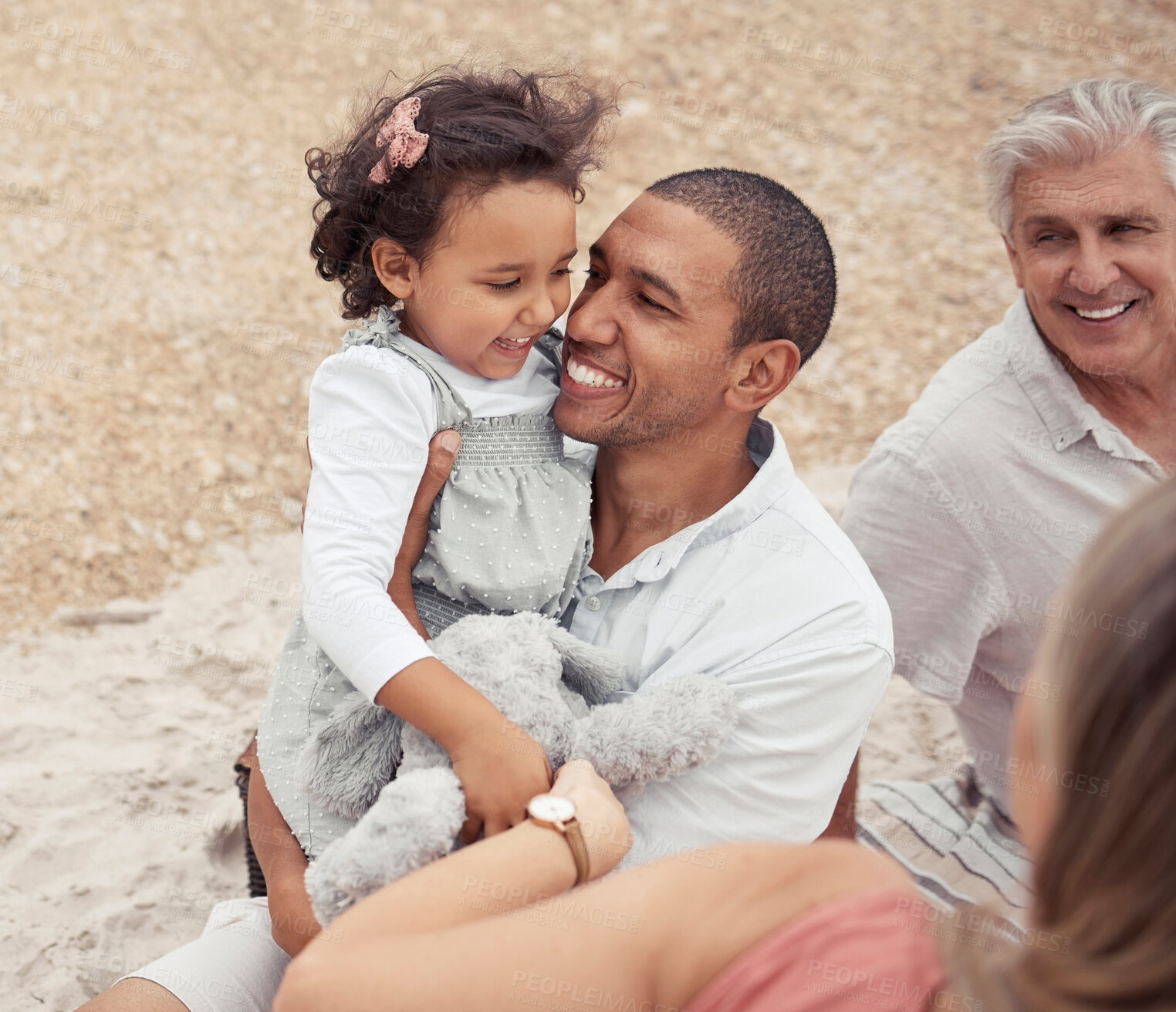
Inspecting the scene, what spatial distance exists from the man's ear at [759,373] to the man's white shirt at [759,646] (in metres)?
0.16

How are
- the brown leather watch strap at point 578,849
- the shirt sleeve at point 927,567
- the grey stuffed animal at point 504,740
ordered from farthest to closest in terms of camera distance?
1. the shirt sleeve at point 927,567
2. the grey stuffed animal at point 504,740
3. the brown leather watch strap at point 578,849

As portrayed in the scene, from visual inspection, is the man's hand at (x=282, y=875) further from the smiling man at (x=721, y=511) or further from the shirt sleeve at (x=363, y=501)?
the smiling man at (x=721, y=511)

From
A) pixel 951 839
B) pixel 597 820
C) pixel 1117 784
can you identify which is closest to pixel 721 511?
pixel 597 820

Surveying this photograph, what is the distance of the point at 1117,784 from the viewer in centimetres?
102

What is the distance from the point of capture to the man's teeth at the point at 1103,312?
282 cm

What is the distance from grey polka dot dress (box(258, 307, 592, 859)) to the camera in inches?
88.0

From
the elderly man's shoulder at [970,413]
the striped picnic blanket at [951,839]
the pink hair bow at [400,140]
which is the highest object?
the pink hair bow at [400,140]

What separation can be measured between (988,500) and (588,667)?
1.33 metres

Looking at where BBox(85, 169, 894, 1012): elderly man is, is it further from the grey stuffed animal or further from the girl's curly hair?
the girl's curly hair

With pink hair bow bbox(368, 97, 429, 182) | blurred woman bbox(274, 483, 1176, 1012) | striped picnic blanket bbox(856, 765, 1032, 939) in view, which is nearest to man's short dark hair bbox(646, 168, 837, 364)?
pink hair bow bbox(368, 97, 429, 182)

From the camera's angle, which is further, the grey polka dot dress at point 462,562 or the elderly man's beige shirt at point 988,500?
the elderly man's beige shirt at point 988,500

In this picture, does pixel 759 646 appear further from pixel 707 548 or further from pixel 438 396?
pixel 438 396

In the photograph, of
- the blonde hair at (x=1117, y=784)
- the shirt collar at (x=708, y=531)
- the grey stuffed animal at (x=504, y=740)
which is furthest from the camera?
the shirt collar at (x=708, y=531)

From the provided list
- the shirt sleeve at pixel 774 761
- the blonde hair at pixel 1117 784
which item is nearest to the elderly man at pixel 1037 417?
the shirt sleeve at pixel 774 761
